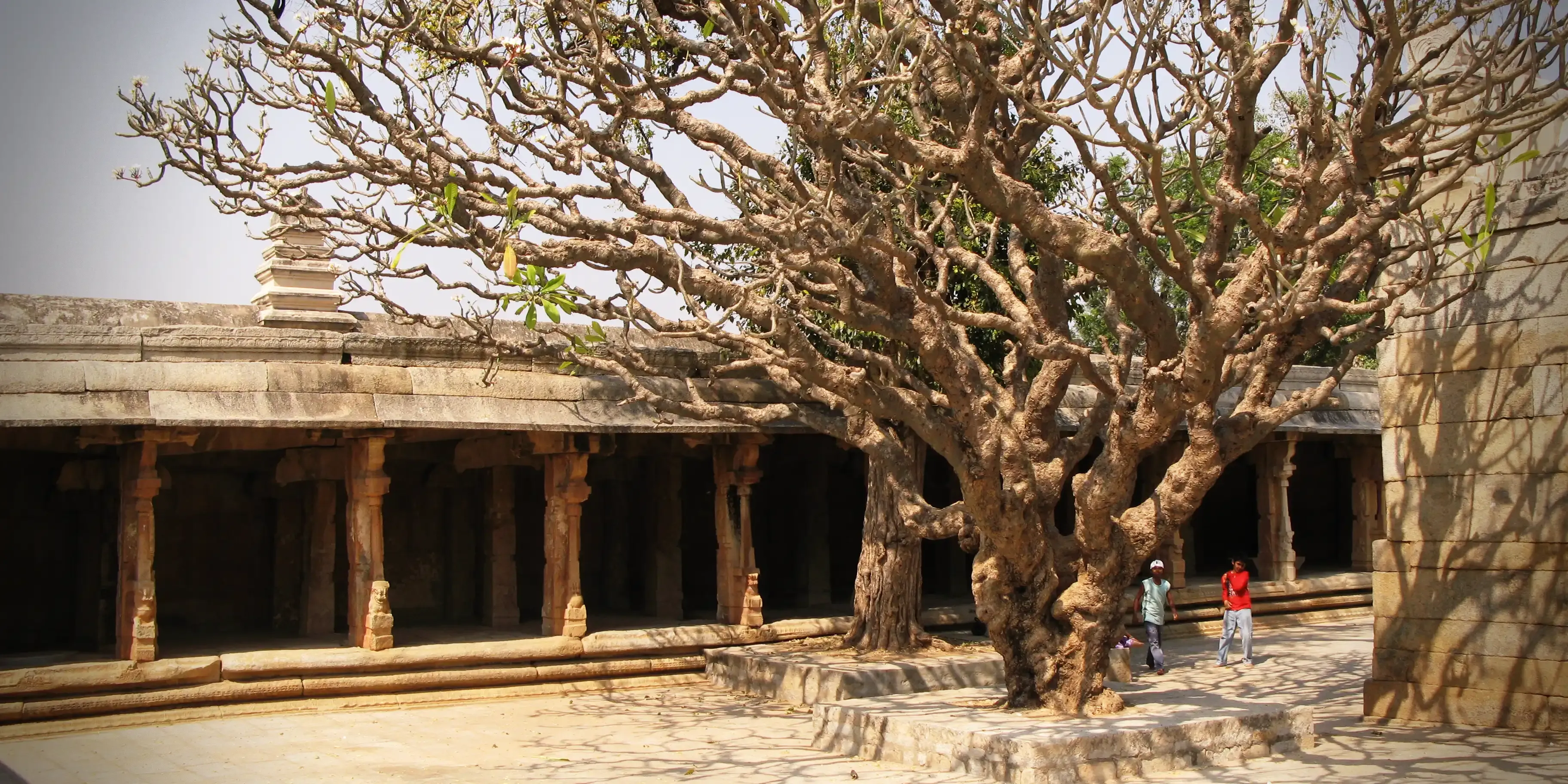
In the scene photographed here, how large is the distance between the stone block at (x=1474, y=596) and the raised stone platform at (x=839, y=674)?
3304 mm

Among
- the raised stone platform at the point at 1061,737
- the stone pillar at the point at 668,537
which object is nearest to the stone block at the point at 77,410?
the raised stone platform at the point at 1061,737

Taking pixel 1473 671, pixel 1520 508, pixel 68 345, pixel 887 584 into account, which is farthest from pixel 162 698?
pixel 1520 508

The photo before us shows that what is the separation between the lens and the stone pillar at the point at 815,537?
17000 mm

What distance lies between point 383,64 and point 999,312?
6625mm

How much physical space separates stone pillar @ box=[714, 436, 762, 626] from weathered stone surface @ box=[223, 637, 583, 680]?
5.91 ft

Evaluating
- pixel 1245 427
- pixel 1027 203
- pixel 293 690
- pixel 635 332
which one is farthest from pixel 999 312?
pixel 293 690

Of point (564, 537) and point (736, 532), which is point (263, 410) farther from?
point (736, 532)

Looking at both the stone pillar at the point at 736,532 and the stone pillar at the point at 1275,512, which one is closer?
the stone pillar at the point at 736,532

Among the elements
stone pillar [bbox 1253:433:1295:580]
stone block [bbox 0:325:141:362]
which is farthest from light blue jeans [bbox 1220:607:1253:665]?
stone block [bbox 0:325:141:362]

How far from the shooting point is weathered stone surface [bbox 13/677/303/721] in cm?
1020

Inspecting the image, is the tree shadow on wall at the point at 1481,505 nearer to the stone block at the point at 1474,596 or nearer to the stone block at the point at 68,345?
the stone block at the point at 1474,596

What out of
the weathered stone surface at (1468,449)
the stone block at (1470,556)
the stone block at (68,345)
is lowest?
the stone block at (1470,556)

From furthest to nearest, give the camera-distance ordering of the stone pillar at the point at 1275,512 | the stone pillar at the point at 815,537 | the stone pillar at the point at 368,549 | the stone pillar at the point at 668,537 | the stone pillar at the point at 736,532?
the stone pillar at the point at 1275,512
the stone pillar at the point at 815,537
the stone pillar at the point at 668,537
the stone pillar at the point at 736,532
the stone pillar at the point at 368,549

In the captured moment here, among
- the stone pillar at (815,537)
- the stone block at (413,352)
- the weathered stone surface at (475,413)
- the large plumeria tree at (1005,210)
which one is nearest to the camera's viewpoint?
the large plumeria tree at (1005,210)
